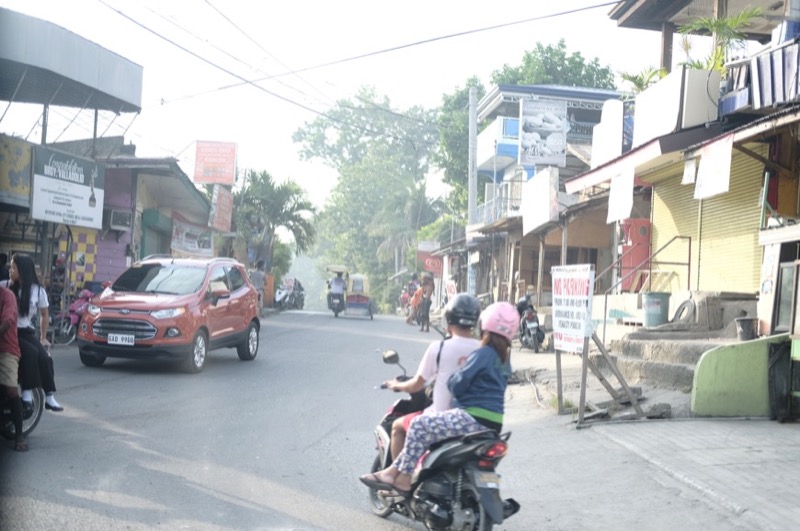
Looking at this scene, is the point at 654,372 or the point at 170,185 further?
the point at 170,185

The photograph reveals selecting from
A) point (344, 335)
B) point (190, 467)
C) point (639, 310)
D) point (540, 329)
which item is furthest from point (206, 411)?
point (344, 335)

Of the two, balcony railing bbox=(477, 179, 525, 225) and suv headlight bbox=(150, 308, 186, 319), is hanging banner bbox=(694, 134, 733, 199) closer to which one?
suv headlight bbox=(150, 308, 186, 319)

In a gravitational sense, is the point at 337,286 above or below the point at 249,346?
above

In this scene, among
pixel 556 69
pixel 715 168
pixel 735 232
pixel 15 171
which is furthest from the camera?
pixel 556 69

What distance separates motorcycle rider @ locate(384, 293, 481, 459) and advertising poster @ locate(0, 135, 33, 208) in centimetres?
1389

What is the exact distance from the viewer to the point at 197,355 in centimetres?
1381

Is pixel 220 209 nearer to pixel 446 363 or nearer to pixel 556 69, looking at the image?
pixel 556 69

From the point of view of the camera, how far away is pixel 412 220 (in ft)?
205

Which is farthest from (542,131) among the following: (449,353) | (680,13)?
(449,353)

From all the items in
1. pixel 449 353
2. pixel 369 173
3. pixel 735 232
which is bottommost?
pixel 449 353

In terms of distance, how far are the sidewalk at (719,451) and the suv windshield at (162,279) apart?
6056 millimetres

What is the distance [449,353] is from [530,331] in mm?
14763

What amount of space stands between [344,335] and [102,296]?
11020 mm

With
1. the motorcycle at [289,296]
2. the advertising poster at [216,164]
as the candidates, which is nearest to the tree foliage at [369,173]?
the motorcycle at [289,296]
